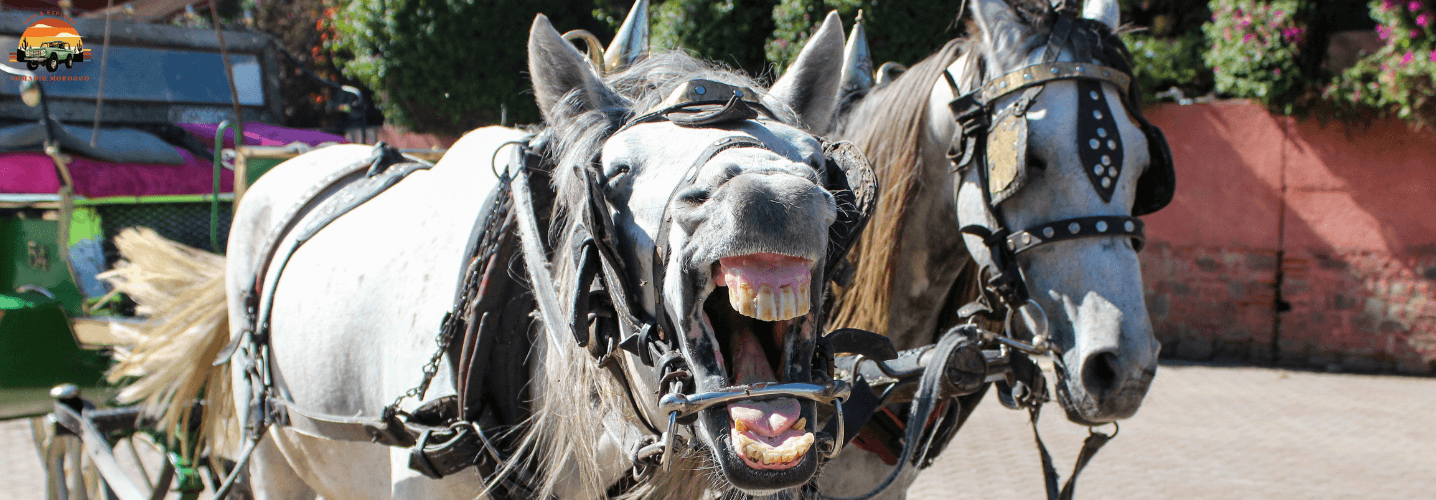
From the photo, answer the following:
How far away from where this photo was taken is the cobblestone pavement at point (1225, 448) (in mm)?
4930

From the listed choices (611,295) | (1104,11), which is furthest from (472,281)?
(1104,11)

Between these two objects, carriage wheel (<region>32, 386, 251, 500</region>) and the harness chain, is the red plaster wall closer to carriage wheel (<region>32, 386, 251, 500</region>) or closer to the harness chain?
carriage wheel (<region>32, 386, 251, 500</region>)

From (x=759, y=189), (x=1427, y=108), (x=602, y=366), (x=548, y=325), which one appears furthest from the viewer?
(x=1427, y=108)

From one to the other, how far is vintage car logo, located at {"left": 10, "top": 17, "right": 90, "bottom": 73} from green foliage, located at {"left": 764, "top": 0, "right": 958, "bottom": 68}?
12.7 feet

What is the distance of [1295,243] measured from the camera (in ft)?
25.0

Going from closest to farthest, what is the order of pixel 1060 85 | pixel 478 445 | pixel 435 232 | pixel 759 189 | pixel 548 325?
pixel 759 189 < pixel 548 325 < pixel 478 445 < pixel 435 232 < pixel 1060 85

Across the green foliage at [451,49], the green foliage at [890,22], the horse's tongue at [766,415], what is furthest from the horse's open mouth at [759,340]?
the green foliage at [451,49]

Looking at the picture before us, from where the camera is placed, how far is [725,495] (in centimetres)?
141

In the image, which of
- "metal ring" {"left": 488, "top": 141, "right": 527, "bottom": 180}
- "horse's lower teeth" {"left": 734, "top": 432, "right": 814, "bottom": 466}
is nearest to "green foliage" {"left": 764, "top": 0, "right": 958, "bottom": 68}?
"metal ring" {"left": 488, "top": 141, "right": 527, "bottom": 180}

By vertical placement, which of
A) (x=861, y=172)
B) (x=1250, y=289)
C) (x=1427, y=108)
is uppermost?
(x=861, y=172)

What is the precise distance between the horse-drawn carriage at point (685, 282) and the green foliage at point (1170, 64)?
5561 mm

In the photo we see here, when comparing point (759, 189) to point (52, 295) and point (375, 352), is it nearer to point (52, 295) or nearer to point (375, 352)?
point (375, 352)

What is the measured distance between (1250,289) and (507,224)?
7.58 m

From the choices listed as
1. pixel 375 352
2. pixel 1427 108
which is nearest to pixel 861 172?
pixel 375 352
